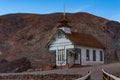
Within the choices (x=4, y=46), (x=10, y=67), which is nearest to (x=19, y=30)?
(x=4, y=46)

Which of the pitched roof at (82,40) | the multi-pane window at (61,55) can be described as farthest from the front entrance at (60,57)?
the pitched roof at (82,40)

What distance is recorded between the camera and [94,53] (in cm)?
5431

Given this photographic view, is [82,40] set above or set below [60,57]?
above

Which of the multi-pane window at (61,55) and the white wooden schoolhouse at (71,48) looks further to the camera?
the multi-pane window at (61,55)

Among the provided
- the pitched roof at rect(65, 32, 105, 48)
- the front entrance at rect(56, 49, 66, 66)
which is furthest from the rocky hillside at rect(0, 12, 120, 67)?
the front entrance at rect(56, 49, 66, 66)

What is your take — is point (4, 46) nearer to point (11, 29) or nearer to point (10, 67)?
point (11, 29)

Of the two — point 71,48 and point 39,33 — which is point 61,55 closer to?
point 71,48

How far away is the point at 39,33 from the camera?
97.8 metres

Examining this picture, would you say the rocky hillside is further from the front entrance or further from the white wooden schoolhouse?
the front entrance

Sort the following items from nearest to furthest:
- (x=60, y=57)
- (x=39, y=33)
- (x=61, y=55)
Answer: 1. (x=60, y=57)
2. (x=61, y=55)
3. (x=39, y=33)

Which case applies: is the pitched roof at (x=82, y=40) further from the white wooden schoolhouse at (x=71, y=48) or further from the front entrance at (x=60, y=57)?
the front entrance at (x=60, y=57)

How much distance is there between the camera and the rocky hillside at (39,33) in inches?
3472

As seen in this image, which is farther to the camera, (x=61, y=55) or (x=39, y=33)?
(x=39, y=33)

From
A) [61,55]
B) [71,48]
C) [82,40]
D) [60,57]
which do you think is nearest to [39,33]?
[82,40]
